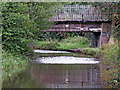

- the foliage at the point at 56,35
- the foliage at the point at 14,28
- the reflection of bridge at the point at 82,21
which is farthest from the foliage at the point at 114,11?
the foliage at the point at 56,35

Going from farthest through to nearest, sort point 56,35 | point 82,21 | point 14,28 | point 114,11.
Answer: point 56,35 < point 82,21 < point 14,28 < point 114,11

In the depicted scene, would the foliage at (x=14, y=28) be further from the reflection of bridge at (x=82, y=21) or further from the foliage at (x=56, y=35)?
the foliage at (x=56, y=35)

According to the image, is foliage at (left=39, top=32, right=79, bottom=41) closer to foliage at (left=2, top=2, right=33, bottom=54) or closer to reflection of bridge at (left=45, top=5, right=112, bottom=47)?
reflection of bridge at (left=45, top=5, right=112, bottom=47)

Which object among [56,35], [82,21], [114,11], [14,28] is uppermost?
[82,21]

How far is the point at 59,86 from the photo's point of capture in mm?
9391

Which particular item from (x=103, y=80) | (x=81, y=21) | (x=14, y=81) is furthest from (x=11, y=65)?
(x=81, y=21)

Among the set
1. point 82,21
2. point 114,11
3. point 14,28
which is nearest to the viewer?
point 114,11

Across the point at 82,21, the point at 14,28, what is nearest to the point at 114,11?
the point at 14,28

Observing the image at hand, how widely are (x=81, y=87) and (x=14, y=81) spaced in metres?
2.67

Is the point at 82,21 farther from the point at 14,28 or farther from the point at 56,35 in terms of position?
the point at 56,35

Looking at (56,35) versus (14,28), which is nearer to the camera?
(14,28)

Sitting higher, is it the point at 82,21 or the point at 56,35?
the point at 82,21

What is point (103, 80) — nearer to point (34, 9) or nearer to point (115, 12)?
point (115, 12)

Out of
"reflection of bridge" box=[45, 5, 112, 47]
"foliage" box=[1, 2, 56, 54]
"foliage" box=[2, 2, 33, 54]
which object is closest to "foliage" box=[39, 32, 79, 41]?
"reflection of bridge" box=[45, 5, 112, 47]
